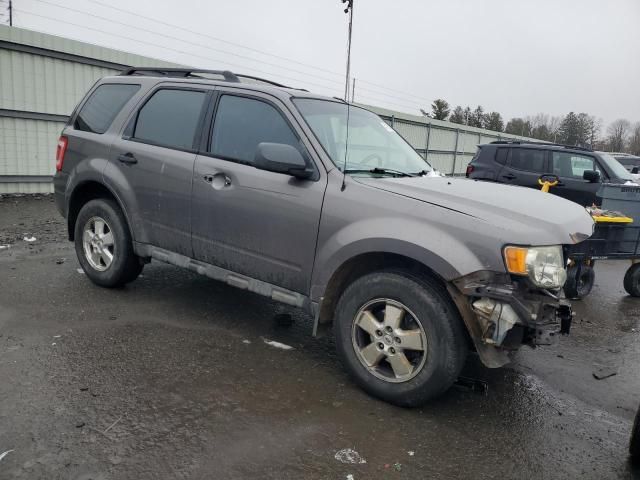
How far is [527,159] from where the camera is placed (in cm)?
980

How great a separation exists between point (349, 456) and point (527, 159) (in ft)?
28.4

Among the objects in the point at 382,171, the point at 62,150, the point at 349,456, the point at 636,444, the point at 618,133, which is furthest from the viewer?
the point at 618,133

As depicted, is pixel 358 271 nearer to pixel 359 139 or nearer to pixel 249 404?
pixel 249 404

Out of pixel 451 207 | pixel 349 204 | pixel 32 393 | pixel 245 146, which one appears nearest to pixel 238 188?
pixel 245 146

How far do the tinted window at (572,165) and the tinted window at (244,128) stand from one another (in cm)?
755

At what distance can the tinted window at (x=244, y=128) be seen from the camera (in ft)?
12.3

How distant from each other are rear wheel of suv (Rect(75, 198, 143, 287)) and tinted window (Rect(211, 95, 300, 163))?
1.36 metres

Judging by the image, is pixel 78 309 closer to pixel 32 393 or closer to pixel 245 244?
pixel 32 393

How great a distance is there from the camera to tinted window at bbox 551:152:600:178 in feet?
30.9

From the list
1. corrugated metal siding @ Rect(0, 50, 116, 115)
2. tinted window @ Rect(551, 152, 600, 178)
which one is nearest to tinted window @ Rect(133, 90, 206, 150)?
corrugated metal siding @ Rect(0, 50, 116, 115)

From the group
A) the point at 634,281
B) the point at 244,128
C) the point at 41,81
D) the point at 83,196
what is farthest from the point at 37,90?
the point at 634,281

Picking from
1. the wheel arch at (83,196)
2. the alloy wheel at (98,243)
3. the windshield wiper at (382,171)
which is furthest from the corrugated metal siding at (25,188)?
the windshield wiper at (382,171)

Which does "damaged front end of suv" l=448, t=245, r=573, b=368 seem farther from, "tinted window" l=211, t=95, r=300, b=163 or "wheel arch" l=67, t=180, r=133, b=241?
"wheel arch" l=67, t=180, r=133, b=241

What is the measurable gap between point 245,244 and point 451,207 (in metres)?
1.58
